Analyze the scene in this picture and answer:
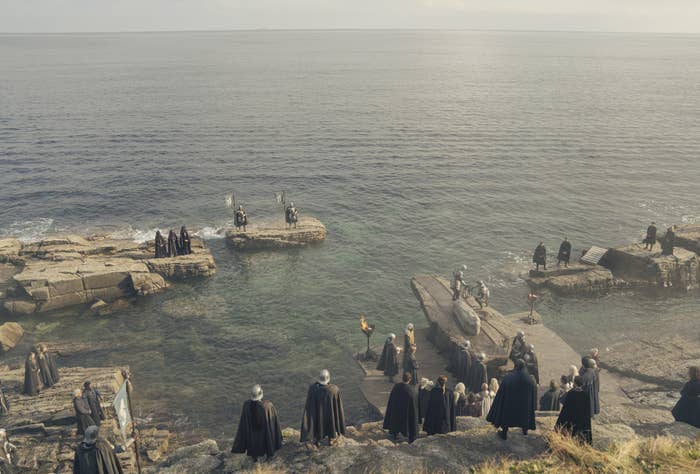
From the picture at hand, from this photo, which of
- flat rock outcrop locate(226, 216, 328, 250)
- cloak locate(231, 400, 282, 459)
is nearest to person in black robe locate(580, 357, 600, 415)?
cloak locate(231, 400, 282, 459)

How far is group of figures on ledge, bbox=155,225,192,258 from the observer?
32.2 metres

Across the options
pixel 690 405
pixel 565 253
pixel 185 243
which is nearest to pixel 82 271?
pixel 185 243

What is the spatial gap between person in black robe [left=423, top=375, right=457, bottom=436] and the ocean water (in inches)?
273

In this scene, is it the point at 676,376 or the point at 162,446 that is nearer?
the point at 162,446

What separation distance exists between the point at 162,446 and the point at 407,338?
30.6ft

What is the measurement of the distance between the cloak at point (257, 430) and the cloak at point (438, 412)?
13.2ft

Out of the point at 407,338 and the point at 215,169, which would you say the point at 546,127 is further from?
the point at 407,338

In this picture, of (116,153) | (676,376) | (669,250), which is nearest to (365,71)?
(116,153)

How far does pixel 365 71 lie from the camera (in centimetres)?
16538

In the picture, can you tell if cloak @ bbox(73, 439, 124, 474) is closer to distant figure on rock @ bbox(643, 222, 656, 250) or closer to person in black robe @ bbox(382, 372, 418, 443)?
person in black robe @ bbox(382, 372, 418, 443)

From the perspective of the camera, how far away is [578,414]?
1089 cm

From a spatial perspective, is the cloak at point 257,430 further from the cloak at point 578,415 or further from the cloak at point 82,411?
the cloak at point 82,411

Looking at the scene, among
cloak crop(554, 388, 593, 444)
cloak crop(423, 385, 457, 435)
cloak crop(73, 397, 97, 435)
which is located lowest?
cloak crop(73, 397, 97, 435)

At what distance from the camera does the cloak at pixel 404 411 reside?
12.5 metres
